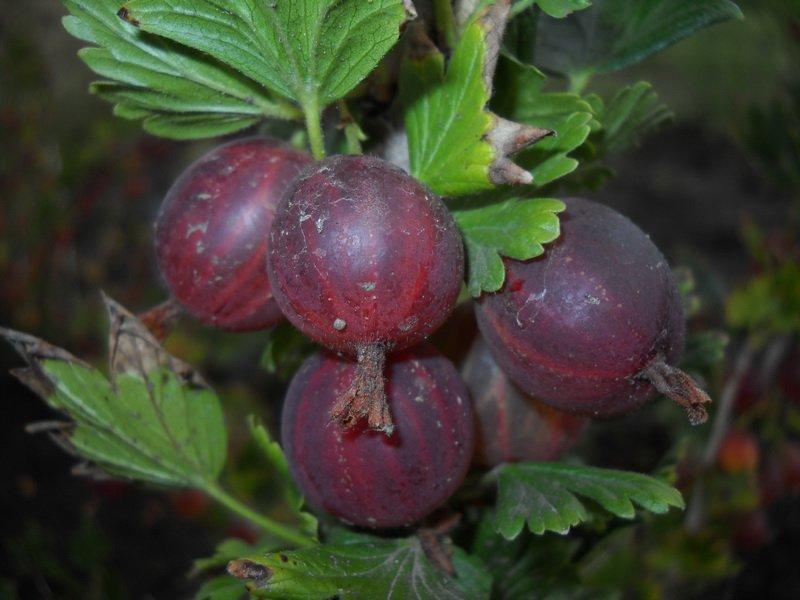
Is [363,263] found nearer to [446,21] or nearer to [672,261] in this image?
[446,21]

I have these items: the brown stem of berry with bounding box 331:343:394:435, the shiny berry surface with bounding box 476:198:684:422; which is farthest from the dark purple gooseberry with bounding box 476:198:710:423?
the brown stem of berry with bounding box 331:343:394:435

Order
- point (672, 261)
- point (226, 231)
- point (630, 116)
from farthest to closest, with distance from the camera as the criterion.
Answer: point (672, 261) < point (630, 116) < point (226, 231)

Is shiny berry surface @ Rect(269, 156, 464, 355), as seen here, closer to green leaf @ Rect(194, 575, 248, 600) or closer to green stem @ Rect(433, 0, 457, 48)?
green stem @ Rect(433, 0, 457, 48)

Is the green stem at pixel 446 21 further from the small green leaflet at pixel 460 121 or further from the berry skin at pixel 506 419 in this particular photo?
the berry skin at pixel 506 419

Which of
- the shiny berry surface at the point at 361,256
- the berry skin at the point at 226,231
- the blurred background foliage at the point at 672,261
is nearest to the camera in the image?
the shiny berry surface at the point at 361,256

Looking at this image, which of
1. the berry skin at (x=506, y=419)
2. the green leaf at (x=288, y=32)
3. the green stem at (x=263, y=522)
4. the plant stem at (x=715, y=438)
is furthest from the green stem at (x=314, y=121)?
the plant stem at (x=715, y=438)

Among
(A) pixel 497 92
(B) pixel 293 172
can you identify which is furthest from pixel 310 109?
(A) pixel 497 92

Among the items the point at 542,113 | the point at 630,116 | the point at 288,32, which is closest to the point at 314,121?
the point at 288,32
